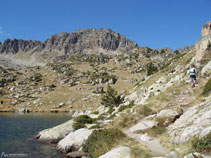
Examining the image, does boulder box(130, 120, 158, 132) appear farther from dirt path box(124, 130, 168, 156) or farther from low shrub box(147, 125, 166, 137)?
low shrub box(147, 125, 166, 137)

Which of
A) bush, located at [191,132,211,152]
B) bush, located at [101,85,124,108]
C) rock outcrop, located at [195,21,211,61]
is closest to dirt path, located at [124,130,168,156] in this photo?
bush, located at [191,132,211,152]

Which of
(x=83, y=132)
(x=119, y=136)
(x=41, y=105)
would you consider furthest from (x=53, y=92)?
(x=119, y=136)

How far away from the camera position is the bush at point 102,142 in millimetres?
15125

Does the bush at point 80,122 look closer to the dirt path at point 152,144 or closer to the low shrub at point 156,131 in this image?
the dirt path at point 152,144

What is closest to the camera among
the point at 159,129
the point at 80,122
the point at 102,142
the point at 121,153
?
the point at 121,153

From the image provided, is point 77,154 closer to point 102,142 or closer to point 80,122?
point 102,142

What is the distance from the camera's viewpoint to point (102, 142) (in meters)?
15.9

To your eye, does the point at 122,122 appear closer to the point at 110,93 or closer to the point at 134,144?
the point at 134,144

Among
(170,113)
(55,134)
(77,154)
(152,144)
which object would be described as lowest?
(55,134)

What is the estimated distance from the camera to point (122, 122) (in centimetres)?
2100

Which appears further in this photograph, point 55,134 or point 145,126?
point 55,134

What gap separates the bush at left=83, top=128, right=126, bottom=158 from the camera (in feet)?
49.6

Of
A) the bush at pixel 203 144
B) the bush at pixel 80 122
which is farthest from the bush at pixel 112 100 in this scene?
the bush at pixel 203 144

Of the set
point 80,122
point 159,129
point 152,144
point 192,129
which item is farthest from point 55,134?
point 192,129
